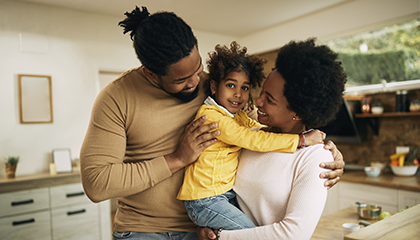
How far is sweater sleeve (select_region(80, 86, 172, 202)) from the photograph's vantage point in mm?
1087

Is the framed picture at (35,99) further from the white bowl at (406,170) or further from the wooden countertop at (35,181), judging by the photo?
the white bowl at (406,170)

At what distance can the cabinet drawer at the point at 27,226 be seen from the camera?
3107 mm

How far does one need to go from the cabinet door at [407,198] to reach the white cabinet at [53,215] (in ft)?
10.5

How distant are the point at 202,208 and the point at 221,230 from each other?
108mm

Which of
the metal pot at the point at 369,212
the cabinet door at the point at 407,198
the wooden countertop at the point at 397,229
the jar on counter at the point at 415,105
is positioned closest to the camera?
the wooden countertop at the point at 397,229

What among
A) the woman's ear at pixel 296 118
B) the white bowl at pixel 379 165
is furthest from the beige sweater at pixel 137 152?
the white bowl at pixel 379 165

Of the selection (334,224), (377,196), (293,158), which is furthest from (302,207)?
(377,196)

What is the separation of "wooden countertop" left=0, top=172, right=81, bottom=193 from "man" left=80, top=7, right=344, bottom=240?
2.49m

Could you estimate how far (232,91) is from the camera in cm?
139

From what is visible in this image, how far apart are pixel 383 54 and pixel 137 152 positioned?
3.57 m

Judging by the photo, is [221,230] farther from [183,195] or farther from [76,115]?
[76,115]

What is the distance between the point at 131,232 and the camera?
4.00 ft

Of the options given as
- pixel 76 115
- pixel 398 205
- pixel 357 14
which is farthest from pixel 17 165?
pixel 357 14

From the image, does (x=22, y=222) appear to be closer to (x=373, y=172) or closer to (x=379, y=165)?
(x=373, y=172)
